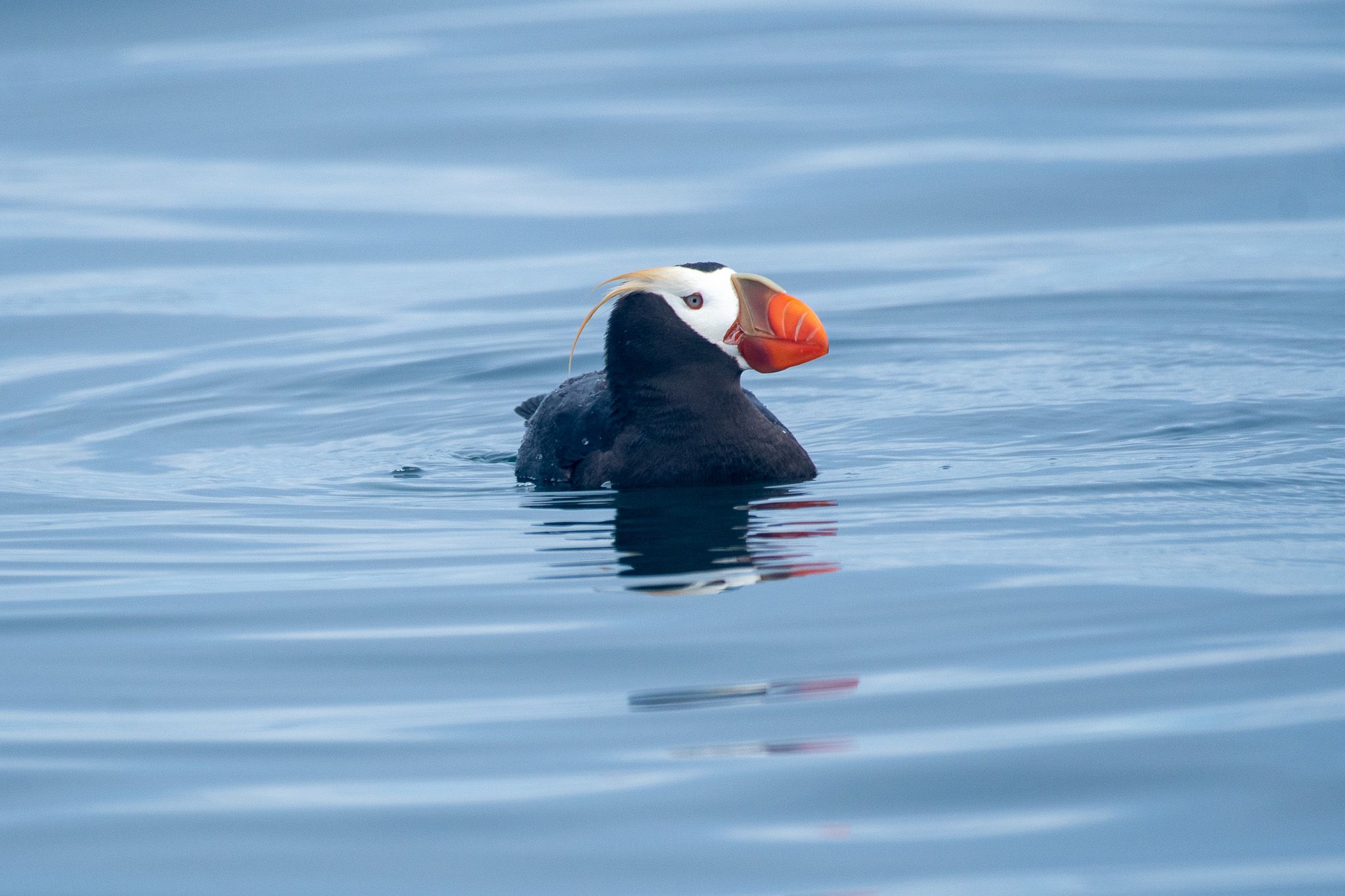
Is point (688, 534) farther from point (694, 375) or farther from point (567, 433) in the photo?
point (567, 433)

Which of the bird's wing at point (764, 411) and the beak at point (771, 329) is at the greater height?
the beak at point (771, 329)

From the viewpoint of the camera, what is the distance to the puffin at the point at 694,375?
5844mm

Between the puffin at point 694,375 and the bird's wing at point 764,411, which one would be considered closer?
the puffin at point 694,375

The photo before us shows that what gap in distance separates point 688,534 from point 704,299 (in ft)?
2.99

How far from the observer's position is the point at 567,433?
6.30m

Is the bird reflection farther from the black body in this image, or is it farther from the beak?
the beak

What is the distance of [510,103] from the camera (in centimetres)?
1534

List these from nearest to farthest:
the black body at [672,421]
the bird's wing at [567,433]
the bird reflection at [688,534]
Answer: the bird reflection at [688,534] < the black body at [672,421] < the bird's wing at [567,433]

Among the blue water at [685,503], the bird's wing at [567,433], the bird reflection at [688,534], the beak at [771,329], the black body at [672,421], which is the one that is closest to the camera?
the blue water at [685,503]

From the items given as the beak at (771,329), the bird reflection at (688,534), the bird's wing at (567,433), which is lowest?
the bird reflection at (688,534)

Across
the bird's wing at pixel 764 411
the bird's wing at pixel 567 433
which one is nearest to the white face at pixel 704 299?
the bird's wing at pixel 764 411

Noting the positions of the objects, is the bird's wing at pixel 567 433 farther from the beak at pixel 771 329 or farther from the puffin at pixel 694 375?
the beak at pixel 771 329

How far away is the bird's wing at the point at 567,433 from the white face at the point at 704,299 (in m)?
0.48

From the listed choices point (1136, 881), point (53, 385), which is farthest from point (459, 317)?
point (1136, 881)
